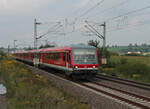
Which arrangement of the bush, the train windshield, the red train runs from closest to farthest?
the red train, the train windshield, the bush

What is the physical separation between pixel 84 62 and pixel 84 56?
522mm

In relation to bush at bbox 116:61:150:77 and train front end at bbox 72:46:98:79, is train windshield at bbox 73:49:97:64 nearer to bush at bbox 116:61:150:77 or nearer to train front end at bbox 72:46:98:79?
train front end at bbox 72:46:98:79

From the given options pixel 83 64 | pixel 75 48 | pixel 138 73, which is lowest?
pixel 138 73

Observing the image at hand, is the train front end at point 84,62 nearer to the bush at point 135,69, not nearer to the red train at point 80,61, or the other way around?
the red train at point 80,61

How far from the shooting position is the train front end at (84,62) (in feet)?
51.7

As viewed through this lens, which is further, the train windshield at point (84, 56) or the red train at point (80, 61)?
the train windshield at point (84, 56)

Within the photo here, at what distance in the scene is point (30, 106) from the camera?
6.42 metres

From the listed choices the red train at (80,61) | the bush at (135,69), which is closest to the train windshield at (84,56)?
the red train at (80,61)

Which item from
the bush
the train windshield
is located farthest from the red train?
the bush

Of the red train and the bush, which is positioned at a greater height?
the red train

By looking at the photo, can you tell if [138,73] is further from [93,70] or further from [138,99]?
→ [138,99]

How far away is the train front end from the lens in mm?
15745

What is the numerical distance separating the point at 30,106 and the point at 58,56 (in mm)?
12826

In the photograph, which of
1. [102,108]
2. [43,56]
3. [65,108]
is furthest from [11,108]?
[43,56]
